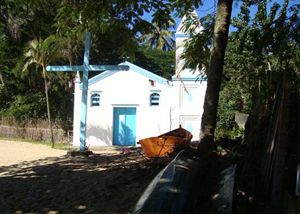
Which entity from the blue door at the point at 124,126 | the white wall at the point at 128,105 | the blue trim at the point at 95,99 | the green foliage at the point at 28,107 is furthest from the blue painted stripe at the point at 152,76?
the green foliage at the point at 28,107

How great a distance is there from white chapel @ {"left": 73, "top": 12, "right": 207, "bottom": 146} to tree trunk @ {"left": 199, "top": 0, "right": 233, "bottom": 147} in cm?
939

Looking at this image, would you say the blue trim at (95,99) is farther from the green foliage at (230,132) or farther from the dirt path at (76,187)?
the dirt path at (76,187)

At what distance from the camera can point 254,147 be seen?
5199 millimetres

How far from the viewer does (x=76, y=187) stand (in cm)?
584

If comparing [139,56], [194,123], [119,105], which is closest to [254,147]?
[194,123]

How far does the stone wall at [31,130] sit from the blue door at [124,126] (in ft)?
11.1

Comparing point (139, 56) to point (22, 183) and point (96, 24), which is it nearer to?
point (96, 24)

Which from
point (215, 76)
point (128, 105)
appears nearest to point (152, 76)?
point (128, 105)

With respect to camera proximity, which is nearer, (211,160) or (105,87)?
(211,160)

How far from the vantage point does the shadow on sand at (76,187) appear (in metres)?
4.88

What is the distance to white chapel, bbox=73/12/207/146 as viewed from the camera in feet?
51.8

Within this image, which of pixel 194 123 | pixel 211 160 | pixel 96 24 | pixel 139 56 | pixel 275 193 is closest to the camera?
pixel 275 193

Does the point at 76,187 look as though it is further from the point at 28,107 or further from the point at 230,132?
the point at 28,107

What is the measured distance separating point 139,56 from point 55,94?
38.4 feet
